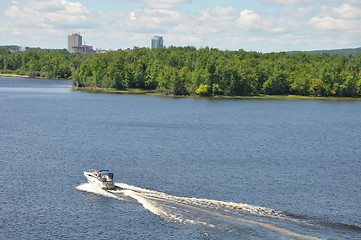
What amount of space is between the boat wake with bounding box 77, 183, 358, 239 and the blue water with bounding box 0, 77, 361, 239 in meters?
0.12

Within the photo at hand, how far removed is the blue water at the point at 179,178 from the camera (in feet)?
181

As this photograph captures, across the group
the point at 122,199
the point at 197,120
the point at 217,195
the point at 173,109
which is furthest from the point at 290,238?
the point at 173,109

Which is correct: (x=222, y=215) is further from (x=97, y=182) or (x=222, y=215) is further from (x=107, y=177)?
(x=97, y=182)

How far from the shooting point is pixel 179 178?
74062 millimetres

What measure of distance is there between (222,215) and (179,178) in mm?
17822

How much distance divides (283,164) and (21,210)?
44339 mm

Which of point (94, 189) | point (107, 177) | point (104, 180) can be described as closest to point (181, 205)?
point (107, 177)

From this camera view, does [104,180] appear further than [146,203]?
Yes

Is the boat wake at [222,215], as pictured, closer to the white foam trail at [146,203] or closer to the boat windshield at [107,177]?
the white foam trail at [146,203]

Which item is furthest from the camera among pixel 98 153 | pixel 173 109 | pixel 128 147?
pixel 173 109

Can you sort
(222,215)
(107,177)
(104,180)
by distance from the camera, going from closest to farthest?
(222,215) → (107,177) → (104,180)

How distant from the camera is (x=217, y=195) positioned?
65.7m

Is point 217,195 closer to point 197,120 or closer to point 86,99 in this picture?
point 197,120

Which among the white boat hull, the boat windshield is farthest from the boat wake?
the boat windshield
